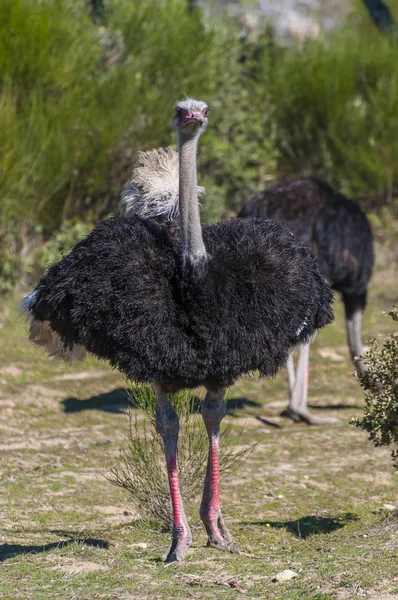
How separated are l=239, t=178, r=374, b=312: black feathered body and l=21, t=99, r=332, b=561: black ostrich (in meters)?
3.30

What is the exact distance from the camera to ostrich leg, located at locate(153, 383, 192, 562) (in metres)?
4.91

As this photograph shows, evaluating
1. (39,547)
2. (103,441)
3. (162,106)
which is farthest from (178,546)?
(162,106)

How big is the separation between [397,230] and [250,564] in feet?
32.0

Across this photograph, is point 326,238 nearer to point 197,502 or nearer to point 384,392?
point 197,502

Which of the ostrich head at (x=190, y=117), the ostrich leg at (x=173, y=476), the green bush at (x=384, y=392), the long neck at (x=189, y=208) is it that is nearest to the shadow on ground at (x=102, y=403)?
the green bush at (x=384, y=392)

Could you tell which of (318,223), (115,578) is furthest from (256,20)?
(115,578)

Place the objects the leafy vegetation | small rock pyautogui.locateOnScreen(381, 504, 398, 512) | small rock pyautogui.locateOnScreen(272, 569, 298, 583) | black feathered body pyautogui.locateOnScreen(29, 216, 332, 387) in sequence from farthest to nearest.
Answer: the leafy vegetation → small rock pyautogui.locateOnScreen(381, 504, 398, 512) → black feathered body pyautogui.locateOnScreen(29, 216, 332, 387) → small rock pyautogui.locateOnScreen(272, 569, 298, 583)

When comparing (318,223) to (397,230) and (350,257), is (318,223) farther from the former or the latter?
(397,230)

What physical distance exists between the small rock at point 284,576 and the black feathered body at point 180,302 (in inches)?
34.4

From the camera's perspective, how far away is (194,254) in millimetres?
4727

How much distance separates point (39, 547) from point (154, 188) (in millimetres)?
2067

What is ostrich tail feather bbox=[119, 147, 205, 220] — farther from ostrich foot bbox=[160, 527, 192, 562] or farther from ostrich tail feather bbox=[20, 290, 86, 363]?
ostrich foot bbox=[160, 527, 192, 562]

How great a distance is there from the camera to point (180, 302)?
4.69 meters

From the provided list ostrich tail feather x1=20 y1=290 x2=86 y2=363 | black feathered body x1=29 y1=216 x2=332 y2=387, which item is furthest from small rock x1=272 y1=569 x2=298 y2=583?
ostrich tail feather x1=20 y1=290 x2=86 y2=363
